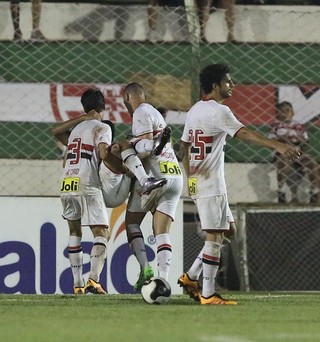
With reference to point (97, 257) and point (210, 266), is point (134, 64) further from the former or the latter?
point (210, 266)

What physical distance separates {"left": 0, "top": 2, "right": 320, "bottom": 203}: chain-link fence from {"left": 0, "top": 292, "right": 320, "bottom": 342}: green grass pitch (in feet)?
12.6

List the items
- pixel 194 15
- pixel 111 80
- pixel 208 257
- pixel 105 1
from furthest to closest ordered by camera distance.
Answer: pixel 105 1
pixel 111 80
pixel 194 15
pixel 208 257

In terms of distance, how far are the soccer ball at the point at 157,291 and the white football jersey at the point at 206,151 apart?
0.66 metres

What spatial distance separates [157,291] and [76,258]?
2339 mm

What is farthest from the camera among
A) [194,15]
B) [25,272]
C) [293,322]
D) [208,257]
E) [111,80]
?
[111,80]

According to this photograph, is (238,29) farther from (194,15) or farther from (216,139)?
(216,139)

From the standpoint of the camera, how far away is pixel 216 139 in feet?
29.1

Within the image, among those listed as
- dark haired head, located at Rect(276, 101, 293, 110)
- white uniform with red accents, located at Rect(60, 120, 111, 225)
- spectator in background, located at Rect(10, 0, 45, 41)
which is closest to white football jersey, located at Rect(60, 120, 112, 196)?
white uniform with red accents, located at Rect(60, 120, 111, 225)

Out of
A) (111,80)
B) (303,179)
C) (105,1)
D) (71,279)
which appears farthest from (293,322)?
(105,1)

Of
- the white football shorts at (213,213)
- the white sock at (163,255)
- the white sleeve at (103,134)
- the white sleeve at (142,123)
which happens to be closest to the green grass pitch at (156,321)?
the white sock at (163,255)

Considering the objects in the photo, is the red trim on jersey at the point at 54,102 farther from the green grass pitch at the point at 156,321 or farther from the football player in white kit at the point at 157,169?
the green grass pitch at the point at 156,321

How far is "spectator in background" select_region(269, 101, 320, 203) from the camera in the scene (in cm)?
1302

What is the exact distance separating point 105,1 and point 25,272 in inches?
167

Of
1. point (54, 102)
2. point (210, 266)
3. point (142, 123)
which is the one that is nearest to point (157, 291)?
point (210, 266)
